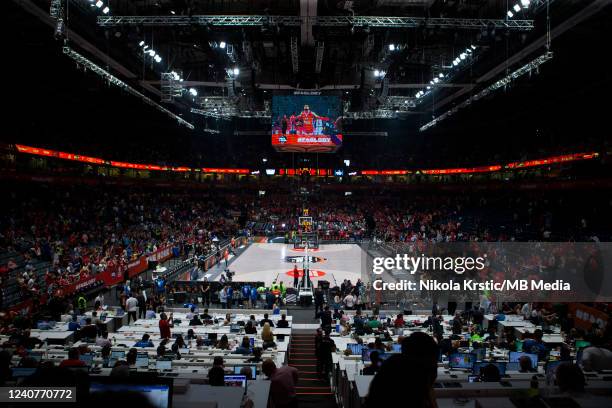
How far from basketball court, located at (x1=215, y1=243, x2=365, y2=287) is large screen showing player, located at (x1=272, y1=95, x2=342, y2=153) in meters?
7.64

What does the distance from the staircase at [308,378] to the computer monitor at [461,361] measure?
249cm

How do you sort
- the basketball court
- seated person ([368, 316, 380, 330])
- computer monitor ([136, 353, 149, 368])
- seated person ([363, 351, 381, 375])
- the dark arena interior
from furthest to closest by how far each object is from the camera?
the basketball court → seated person ([368, 316, 380, 330]) → computer monitor ([136, 353, 149, 368]) → seated person ([363, 351, 381, 375]) → the dark arena interior

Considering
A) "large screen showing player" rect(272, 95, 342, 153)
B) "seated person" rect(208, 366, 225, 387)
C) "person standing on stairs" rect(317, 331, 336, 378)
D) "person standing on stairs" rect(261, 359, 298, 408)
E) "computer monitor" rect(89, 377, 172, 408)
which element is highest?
"large screen showing player" rect(272, 95, 342, 153)

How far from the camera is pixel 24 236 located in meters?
22.8

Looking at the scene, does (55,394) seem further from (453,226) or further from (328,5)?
(453,226)

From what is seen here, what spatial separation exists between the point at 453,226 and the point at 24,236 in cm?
2931

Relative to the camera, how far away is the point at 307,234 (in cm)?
3941

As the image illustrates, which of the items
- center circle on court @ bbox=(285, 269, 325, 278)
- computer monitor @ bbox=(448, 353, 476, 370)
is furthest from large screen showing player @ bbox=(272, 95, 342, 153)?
computer monitor @ bbox=(448, 353, 476, 370)

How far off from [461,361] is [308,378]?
158 inches

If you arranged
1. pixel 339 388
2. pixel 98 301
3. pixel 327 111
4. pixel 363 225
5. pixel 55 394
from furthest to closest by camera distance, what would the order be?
1. pixel 363 225
2. pixel 327 111
3. pixel 98 301
4. pixel 339 388
5. pixel 55 394

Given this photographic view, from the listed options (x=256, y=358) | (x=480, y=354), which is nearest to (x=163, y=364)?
(x=256, y=358)

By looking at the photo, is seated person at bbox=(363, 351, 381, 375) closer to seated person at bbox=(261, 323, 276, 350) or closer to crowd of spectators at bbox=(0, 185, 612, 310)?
seated person at bbox=(261, 323, 276, 350)

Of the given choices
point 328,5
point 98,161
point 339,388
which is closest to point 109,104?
point 98,161

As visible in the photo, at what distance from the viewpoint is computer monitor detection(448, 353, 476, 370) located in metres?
8.80
